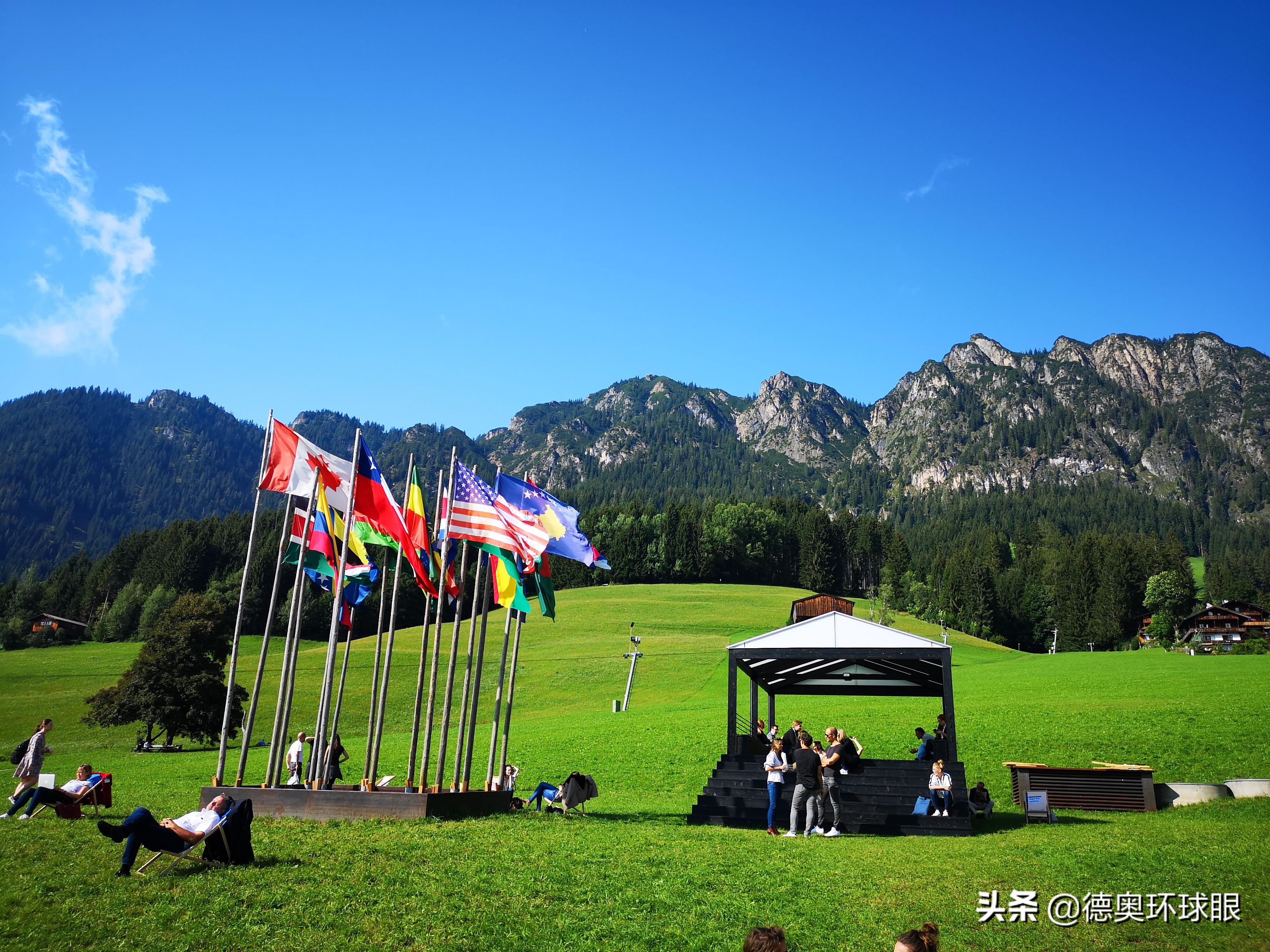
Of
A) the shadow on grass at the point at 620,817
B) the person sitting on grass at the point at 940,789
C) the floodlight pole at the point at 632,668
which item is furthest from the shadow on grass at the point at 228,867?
the floodlight pole at the point at 632,668

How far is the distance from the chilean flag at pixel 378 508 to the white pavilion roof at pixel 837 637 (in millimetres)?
9219

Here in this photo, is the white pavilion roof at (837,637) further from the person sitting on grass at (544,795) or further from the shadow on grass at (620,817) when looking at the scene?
the person sitting on grass at (544,795)

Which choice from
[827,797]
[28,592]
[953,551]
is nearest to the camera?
[827,797]

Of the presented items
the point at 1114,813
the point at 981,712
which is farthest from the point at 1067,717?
the point at 1114,813

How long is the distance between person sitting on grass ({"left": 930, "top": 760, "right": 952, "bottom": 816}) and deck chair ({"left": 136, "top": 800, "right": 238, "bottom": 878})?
1409 centimetres

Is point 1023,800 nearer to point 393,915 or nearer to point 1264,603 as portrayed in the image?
point 393,915

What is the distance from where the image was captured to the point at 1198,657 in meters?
56.3

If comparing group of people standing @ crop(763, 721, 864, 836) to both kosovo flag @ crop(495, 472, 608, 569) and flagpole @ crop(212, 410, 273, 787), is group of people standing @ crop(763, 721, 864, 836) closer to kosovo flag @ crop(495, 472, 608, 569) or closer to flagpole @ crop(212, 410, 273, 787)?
kosovo flag @ crop(495, 472, 608, 569)

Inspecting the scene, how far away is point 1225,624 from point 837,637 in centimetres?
10308

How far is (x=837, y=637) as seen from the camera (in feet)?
70.8

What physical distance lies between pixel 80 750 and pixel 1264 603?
13638 cm

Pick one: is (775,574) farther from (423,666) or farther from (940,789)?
(423,666)

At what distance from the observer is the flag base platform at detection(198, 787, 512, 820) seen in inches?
575

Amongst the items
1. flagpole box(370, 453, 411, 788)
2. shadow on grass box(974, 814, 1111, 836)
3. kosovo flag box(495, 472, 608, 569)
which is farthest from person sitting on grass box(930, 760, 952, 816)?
flagpole box(370, 453, 411, 788)
